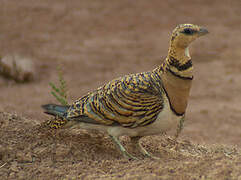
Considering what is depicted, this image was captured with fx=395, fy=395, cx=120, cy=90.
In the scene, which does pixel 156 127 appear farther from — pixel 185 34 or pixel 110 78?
pixel 110 78

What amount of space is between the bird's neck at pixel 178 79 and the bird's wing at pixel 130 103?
0.12 metres

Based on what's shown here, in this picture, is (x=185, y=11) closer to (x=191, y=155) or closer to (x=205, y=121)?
(x=205, y=121)

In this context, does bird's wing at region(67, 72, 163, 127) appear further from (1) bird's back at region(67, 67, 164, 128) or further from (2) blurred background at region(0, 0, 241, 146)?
(2) blurred background at region(0, 0, 241, 146)

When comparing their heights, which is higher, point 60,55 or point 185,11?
point 185,11

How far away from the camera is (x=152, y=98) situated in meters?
4.15

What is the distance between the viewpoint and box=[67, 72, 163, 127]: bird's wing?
163 inches

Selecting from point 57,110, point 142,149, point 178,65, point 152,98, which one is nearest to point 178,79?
point 178,65

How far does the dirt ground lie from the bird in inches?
15.4

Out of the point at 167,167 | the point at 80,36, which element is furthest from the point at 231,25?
the point at 167,167

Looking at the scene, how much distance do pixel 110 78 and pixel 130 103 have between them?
7081mm

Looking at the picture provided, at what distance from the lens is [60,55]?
1262cm

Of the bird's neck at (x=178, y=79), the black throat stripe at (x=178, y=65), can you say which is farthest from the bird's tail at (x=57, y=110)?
the black throat stripe at (x=178, y=65)

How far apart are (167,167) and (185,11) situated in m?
13.0

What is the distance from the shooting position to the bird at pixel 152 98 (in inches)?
163
